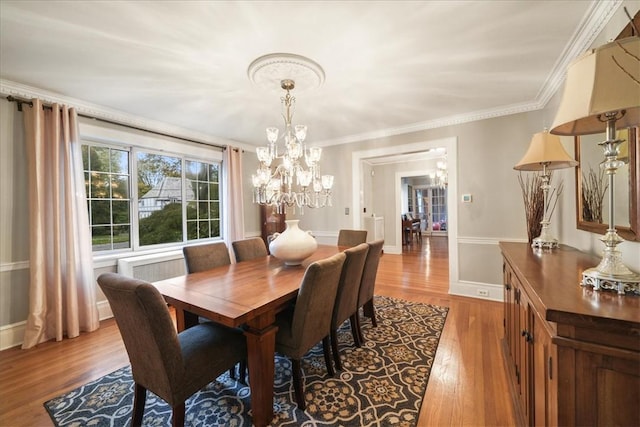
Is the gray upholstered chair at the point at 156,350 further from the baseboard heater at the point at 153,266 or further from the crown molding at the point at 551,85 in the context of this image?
the crown molding at the point at 551,85

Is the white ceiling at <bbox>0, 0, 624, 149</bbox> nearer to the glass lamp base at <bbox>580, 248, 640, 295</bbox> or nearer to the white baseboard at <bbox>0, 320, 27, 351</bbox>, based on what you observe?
the glass lamp base at <bbox>580, 248, 640, 295</bbox>

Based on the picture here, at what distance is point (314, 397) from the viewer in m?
1.67

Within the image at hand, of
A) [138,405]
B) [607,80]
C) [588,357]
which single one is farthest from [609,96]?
[138,405]

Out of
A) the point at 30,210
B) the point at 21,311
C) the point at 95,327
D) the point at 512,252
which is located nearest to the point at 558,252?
the point at 512,252

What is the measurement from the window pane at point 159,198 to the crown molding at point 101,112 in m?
0.39

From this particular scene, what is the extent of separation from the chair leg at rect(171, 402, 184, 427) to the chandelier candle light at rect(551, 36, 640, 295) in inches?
72.7

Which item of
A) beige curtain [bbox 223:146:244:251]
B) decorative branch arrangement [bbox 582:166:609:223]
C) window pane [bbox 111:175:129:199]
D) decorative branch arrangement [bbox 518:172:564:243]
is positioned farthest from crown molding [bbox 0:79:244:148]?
decorative branch arrangement [bbox 582:166:609:223]

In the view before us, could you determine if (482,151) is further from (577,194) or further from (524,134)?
(577,194)

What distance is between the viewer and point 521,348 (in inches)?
53.7

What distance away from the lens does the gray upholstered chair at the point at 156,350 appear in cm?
114

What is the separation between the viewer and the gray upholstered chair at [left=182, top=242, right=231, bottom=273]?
7.54 ft

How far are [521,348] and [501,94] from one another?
2664 millimetres

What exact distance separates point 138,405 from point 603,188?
9.81ft

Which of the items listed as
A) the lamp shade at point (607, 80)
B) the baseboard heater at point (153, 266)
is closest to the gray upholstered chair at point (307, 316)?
the lamp shade at point (607, 80)
